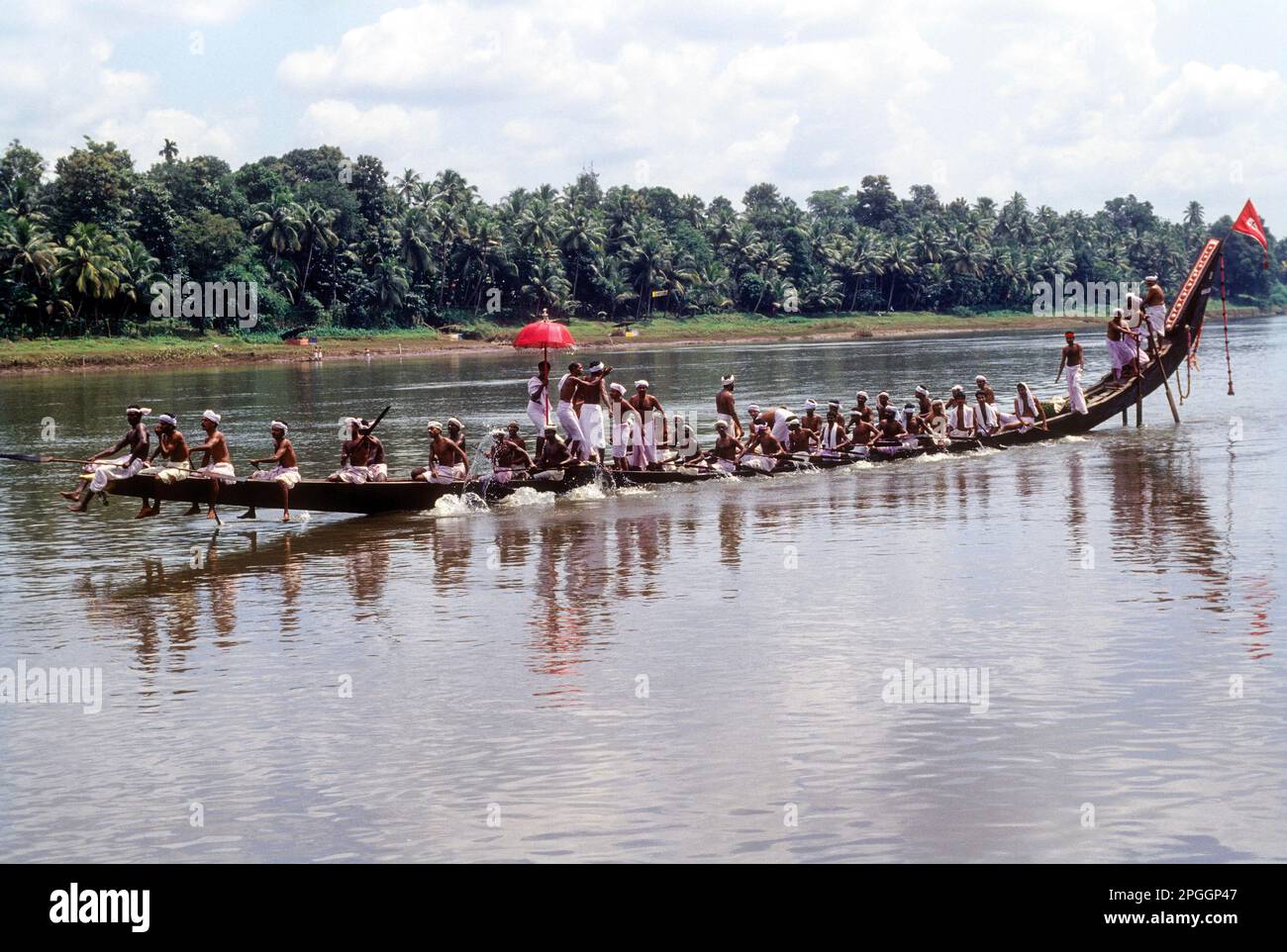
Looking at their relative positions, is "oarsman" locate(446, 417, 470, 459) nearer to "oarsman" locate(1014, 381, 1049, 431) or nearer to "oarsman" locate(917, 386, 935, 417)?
"oarsman" locate(917, 386, 935, 417)

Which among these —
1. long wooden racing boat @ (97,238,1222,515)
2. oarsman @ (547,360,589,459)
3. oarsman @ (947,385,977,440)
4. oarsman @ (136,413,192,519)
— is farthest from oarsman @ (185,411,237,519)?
oarsman @ (947,385,977,440)

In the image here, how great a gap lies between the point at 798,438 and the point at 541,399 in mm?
6580

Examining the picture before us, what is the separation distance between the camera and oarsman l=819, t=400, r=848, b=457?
30.0m

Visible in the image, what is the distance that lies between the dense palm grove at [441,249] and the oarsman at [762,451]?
62.1 meters

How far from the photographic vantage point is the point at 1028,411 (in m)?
34.2

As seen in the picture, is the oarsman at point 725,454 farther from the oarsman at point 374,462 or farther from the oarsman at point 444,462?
the oarsman at point 374,462

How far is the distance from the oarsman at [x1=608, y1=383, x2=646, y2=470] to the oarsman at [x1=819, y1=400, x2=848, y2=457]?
15.3 ft

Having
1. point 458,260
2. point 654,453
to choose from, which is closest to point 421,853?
point 654,453

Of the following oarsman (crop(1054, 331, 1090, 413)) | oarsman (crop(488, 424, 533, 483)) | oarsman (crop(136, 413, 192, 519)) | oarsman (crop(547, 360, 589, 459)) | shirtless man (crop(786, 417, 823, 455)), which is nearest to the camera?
oarsman (crop(136, 413, 192, 519))

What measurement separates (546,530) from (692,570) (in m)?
4.27

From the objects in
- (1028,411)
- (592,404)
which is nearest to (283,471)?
(592,404)

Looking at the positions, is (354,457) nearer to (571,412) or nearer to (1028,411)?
(571,412)
